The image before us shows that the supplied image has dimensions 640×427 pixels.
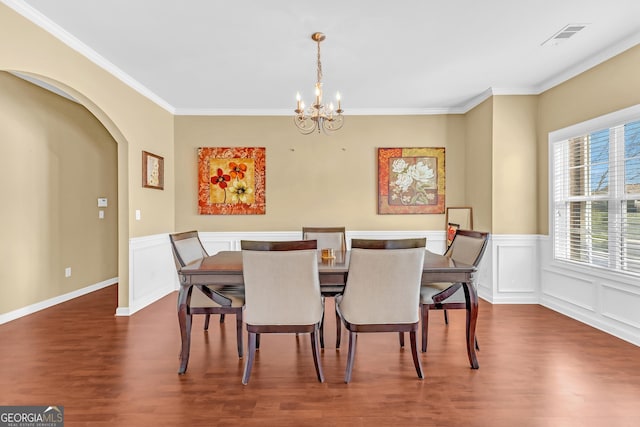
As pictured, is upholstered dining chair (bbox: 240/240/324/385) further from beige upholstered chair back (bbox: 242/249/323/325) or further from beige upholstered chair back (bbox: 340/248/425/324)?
beige upholstered chair back (bbox: 340/248/425/324)

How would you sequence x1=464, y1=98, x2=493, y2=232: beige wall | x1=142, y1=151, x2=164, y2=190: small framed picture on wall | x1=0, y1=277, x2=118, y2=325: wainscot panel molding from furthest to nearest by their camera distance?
x1=464, y1=98, x2=493, y2=232: beige wall, x1=142, y1=151, x2=164, y2=190: small framed picture on wall, x1=0, y1=277, x2=118, y2=325: wainscot panel molding

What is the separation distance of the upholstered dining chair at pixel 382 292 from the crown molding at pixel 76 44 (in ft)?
9.51

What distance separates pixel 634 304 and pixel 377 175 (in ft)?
10.1

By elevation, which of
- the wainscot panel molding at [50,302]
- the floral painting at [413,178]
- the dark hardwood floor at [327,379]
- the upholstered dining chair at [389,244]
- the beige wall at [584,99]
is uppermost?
the beige wall at [584,99]

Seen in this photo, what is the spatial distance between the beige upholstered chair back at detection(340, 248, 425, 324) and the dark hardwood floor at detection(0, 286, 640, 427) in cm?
45

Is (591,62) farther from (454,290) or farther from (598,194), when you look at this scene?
(454,290)

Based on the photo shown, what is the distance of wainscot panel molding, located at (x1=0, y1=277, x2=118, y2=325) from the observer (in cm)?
359

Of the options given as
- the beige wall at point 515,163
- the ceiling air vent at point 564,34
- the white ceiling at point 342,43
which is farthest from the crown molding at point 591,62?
the ceiling air vent at point 564,34

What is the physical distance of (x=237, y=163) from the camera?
5035 millimetres

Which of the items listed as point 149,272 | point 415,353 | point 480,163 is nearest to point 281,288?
point 415,353

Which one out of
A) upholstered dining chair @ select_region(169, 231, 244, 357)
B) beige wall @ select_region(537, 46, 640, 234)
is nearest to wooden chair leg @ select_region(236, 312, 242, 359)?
upholstered dining chair @ select_region(169, 231, 244, 357)

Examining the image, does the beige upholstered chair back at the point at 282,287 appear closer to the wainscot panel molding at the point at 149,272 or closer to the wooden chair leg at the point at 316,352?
the wooden chair leg at the point at 316,352

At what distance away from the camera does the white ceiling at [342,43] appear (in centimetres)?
255

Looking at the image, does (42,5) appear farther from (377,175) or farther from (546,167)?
(546,167)
